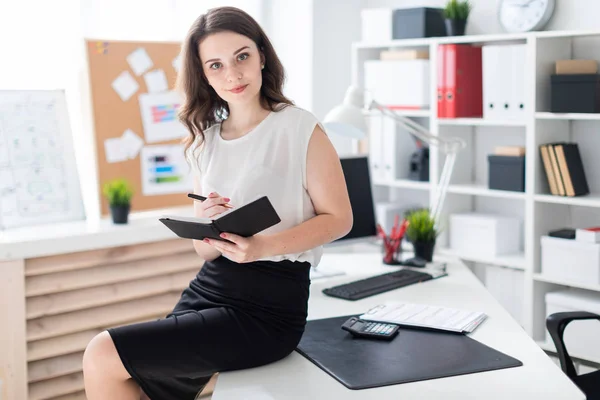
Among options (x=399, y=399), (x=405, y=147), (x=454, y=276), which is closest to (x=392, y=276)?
(x=454, y=276)

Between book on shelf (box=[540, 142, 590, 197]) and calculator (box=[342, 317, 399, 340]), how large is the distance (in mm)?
1479

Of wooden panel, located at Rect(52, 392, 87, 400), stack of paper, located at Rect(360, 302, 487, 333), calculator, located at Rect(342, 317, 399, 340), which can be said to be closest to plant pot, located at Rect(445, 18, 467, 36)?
stack of paper, located at Rect(360, 302, 487, 333)

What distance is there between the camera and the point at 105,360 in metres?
1.72

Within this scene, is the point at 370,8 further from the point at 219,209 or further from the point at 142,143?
the point at 219,209

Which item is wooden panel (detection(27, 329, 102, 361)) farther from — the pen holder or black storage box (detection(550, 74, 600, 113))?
black storage box (detection(550, 74, 600, 113))

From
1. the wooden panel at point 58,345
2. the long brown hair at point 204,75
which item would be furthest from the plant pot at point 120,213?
the long brown hair at point 204,75

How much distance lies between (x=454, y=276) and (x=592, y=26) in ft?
4.46

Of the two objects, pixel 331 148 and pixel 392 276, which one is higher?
pixel 331 148

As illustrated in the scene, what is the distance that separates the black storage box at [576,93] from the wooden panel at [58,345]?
2.13m

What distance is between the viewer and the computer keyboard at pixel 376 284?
2.42m

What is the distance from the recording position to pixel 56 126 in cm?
316

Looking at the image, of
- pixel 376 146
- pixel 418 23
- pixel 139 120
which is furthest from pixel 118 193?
pixel 418 23

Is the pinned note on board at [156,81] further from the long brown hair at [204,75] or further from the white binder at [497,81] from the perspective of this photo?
the white binder at [497,81]

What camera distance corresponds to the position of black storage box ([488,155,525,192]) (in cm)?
334
